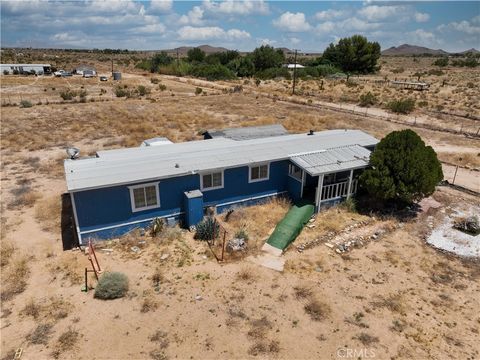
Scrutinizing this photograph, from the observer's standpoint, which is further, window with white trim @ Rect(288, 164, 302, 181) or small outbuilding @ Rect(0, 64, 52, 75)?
small outbuilding @ Rect(0, 64, 52, 75)

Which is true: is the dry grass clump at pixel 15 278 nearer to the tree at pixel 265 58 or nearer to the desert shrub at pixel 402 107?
the desert shrub at pixel 402 107

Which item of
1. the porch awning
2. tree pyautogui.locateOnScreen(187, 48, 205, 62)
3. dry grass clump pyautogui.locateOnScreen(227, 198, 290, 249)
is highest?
tree pyautogui.locateOnScreen(187, 48, 205, 62)

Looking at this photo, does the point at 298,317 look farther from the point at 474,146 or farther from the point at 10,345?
the point at 474,146

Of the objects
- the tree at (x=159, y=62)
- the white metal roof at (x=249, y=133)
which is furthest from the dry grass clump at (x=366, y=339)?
the tree at (x=159, y=62)

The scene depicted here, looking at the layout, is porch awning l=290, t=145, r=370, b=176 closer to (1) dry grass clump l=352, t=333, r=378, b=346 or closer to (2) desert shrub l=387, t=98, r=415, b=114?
(1) dry grass clump l=352, t=333, r=378, b=346

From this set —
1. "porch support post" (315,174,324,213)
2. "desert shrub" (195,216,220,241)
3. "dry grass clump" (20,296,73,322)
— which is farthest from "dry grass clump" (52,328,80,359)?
"porch support post" (315,174,324,213)
